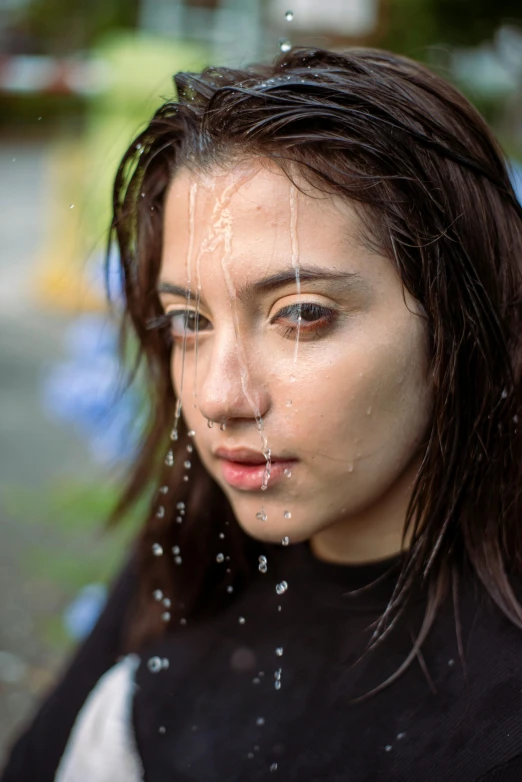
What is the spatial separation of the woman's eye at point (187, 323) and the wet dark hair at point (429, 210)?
0.20m

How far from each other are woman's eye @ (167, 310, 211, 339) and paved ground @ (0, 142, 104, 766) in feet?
5.86

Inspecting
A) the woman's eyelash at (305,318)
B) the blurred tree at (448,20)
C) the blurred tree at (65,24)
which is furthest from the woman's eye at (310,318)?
the blurred tree at (65,24)

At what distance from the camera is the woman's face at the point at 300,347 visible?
130cm

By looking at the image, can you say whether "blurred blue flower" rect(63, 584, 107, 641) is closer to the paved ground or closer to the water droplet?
the paved ground

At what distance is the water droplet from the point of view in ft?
5.72

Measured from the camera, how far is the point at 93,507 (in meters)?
4.10

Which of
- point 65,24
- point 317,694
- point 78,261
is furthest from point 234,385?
point 65,24

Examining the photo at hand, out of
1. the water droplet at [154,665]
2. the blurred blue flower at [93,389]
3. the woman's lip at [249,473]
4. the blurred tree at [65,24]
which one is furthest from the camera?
the blurred tree at [65,24]

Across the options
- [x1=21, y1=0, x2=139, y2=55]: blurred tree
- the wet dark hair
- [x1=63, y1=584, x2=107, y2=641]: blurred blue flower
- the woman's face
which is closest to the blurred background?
[x1=63, y1=584, x2=107, y2=641]: blurred blue flower

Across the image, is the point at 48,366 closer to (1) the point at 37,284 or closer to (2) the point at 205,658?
(1) the point at 37,284

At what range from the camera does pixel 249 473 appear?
1413 millimetres

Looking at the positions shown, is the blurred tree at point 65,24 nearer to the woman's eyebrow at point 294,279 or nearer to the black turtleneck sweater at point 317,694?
the black turtleneck sweater at point 317,694

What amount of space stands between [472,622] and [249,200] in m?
A: 0.75

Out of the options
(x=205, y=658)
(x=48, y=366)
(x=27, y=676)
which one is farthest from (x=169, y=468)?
(x=48, y=366)
